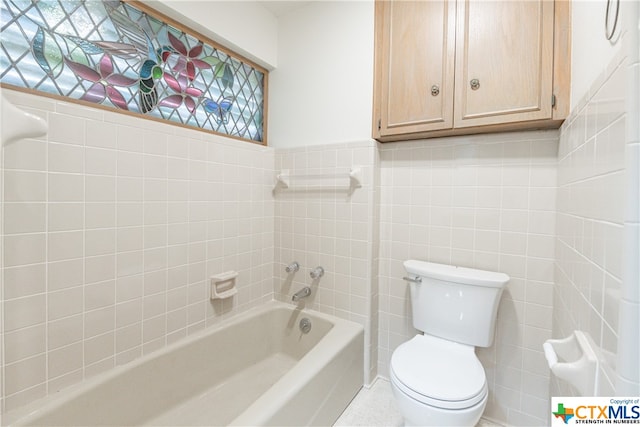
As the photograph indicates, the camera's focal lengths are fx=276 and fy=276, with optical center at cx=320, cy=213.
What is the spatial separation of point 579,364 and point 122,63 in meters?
2.02

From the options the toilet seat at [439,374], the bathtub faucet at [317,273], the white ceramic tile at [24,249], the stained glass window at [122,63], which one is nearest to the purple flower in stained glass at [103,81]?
the stained glass window at [122,63]

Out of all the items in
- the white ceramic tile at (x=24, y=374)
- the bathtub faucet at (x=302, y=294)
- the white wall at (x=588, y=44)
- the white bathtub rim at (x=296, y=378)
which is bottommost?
the white bathtub rim at (x=296, y=378)

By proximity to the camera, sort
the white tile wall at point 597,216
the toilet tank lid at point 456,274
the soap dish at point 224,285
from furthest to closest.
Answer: the soap dish at point 224,285, the toilet tank lid at point 456,274, the white tile wall at point 597,216

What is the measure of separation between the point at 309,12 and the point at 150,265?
Answer: 184 cm

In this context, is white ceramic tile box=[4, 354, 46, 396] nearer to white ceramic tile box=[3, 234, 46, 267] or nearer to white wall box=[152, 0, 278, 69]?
white ceramic tile box=[3, 234, 46, 267]

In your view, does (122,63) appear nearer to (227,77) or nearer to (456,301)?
(227,77)

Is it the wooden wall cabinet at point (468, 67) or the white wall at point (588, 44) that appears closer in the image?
the white wall at point (588, 44)

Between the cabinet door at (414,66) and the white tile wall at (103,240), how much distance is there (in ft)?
3.25

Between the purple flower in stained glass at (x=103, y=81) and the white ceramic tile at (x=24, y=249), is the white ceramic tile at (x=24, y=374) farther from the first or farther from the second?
the purple flower in stained glass at (x=103, y=81)

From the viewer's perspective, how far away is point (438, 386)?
3.60 feet

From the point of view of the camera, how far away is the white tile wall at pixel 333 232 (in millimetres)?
1682

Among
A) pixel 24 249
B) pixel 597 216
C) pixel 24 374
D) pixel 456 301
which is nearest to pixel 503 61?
pixel 597 216

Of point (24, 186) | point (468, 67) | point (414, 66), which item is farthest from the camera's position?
point (414, 66)

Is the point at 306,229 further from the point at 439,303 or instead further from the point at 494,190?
the point at 494,190
